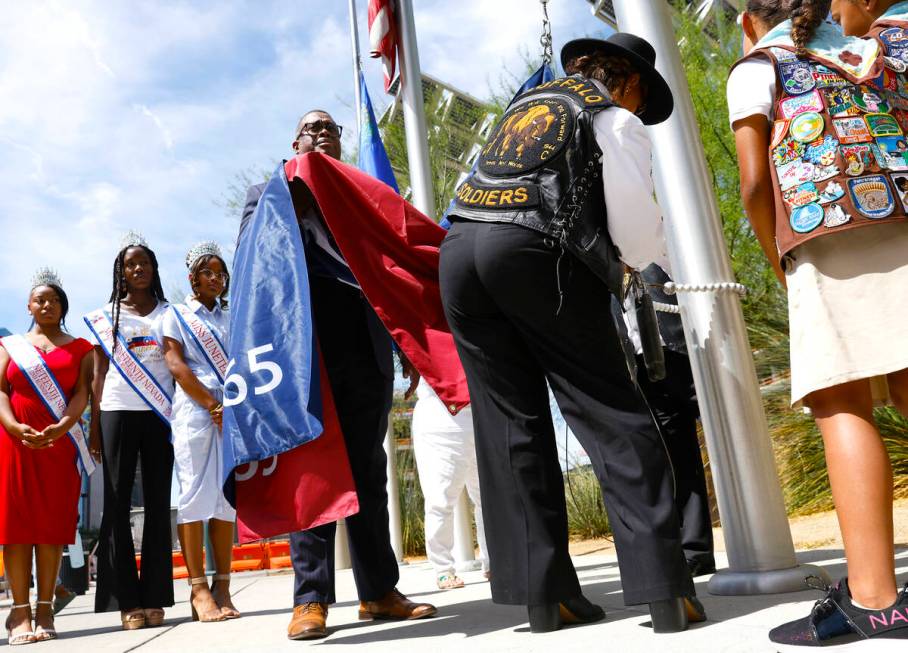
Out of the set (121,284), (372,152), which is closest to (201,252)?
(121,284)

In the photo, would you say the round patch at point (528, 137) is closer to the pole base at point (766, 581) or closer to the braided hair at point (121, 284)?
the pole base at point (766, 581)

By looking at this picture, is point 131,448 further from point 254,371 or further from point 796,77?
point 796,77

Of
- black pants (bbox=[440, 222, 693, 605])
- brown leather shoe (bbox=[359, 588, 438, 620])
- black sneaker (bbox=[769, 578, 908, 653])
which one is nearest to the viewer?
black sneaker (bbox=[769, 578, 908, 653])

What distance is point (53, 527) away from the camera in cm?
454

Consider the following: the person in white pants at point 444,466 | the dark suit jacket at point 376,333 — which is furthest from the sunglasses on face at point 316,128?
the person in white pants at point 444,466

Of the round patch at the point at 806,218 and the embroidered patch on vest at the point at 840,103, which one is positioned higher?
the embroidered patch on vest at the point at 840,103

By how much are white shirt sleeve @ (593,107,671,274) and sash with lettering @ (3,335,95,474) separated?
357cm

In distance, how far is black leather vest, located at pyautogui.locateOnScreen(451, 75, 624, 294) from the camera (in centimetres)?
242

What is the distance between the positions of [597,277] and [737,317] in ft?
2.54

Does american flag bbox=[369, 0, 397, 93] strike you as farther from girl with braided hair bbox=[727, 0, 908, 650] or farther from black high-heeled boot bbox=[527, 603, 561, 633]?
black high-heeled boot bbox=[527, 603, 561, 633]

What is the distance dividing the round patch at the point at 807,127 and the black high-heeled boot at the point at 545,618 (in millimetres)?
1428

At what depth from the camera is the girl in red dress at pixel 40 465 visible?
14.5 ft

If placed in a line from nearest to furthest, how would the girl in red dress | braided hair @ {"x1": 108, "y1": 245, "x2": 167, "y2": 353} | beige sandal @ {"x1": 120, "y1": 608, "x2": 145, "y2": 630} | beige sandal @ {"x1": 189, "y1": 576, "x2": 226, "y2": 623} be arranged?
beige sandal @ {"x1": 189, "y1": 576, "x2": 226, "y2": 623}
beige sandal @ {"x1": 120, "y1": 608, "x2": 145, "y2": 630}
the girl in red dress
braided hair @ {"x1": 108, "y1": 245, "x2": 167, "y2": 353}

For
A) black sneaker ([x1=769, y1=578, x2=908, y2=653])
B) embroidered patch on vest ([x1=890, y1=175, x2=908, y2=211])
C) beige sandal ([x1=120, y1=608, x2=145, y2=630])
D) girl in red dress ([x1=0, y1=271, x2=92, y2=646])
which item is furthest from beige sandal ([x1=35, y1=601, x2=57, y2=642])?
embroidered patch on vest ([x1=890, y1=175, x2=908, y2=211])
